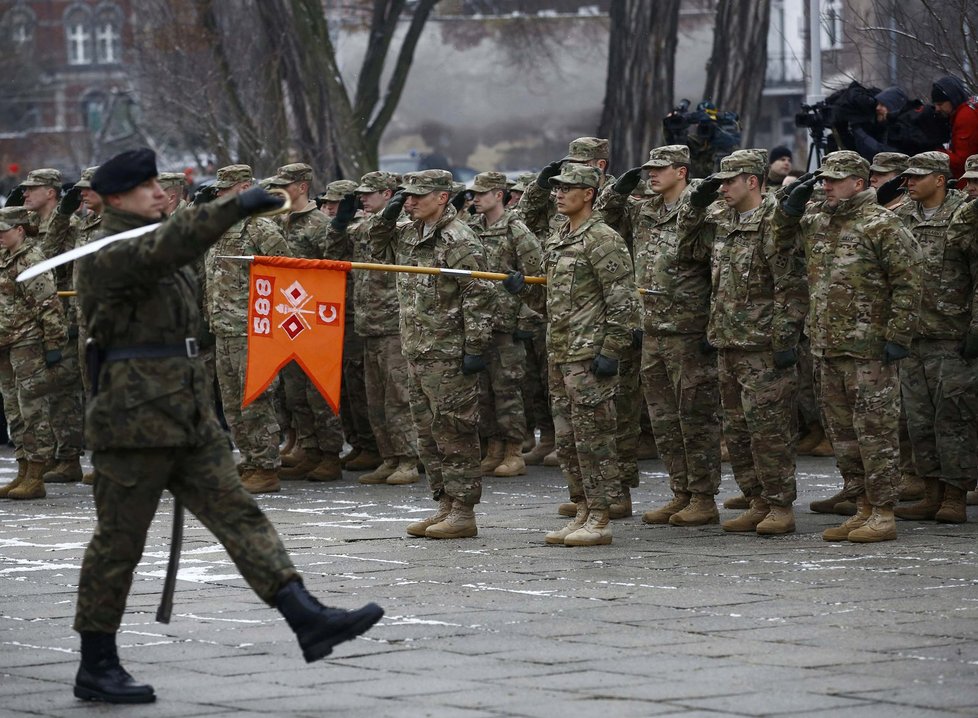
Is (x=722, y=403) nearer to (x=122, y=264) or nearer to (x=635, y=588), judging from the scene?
(x=635, y=588)

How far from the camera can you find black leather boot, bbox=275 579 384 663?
7.35m

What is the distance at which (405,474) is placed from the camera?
47.7 feet

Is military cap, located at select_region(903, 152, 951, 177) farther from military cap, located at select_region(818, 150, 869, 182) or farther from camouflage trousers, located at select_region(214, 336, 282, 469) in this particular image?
camouflage trousers, located at select_region(214, 336, 282, 469)

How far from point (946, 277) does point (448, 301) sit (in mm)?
3116

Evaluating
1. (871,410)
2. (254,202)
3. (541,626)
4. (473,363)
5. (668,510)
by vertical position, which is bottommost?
(668,510)

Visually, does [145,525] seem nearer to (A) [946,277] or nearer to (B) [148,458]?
(B) [148,458]

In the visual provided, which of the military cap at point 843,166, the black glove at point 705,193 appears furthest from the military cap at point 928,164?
the black glove at point 705,193

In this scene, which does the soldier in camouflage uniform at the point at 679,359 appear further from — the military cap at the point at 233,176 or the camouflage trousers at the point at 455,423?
the military cap at the point at 233,176

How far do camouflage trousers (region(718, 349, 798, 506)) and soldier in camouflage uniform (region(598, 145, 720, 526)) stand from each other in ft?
1.11

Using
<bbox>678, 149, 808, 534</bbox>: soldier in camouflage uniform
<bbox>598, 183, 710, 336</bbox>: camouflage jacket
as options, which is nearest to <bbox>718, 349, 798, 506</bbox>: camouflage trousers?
<bbox>678, 149, 808, 534</bbox>: soldier in camouflage uniform

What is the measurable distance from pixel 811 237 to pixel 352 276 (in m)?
5.12

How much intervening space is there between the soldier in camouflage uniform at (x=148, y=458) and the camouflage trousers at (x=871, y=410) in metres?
4.23

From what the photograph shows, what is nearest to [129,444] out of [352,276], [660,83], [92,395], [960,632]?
[92,395]

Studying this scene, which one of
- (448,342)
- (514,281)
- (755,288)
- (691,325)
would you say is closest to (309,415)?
(448,342)
